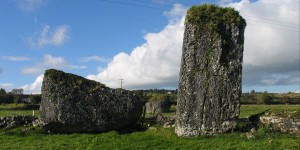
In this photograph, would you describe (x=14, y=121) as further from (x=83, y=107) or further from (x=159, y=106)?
(x=159, y=106)

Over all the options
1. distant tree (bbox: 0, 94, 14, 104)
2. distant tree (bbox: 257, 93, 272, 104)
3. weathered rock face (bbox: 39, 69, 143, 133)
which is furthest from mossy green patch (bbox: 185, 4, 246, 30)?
distant tree (bbox: 0, 94, 14, 104)

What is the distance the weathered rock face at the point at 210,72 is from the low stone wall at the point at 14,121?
10.2 metres

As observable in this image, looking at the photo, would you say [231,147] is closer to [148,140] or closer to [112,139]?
[148,140]

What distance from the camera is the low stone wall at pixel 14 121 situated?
86.4 feet

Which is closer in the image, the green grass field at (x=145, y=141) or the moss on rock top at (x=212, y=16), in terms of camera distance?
the green grass field at (x=145, y=141)

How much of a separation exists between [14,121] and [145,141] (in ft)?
32.2

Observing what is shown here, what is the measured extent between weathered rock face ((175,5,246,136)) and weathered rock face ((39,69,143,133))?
371 centimetres

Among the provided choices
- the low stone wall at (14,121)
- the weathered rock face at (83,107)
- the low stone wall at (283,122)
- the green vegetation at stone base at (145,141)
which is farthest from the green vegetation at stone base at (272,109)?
the low stone wall at (14,121)

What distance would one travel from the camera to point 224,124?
21.6 meters

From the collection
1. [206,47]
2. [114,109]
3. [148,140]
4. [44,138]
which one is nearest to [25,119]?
[44,138]

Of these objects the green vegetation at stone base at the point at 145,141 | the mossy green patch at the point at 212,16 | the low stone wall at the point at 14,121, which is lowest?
the green vegetation at stone base at the point at 145,141

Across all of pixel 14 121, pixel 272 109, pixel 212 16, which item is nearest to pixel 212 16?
pixel 212 16

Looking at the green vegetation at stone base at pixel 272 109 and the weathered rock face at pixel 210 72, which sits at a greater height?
the weathered rock face at pixel 210 72

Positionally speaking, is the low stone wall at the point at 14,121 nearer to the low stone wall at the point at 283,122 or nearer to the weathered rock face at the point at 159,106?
the low stone wall at the point at 283,122
